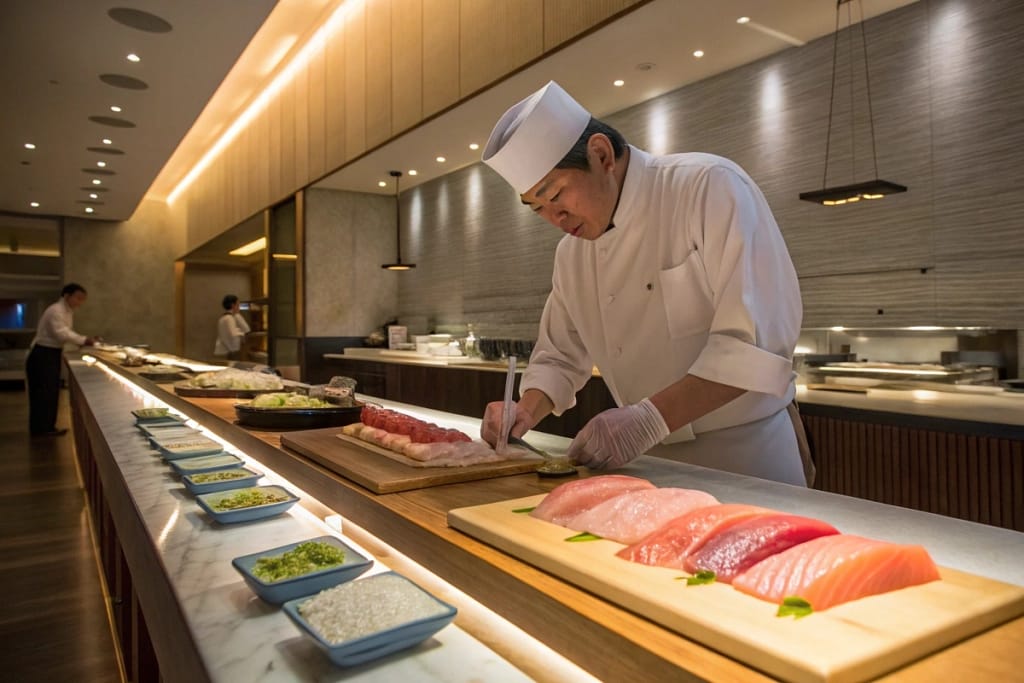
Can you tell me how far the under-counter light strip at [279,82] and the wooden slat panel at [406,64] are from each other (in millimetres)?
847

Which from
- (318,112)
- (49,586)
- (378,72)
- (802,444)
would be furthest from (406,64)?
(802,444)

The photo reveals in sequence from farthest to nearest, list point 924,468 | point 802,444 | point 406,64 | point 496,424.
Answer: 1. point 406,64
2. point 924,468
3. point 802,444
4. point 496,424

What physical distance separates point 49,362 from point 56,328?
16.1 inches

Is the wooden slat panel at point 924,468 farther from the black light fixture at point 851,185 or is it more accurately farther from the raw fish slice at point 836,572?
the raw fish slice at point 836,572

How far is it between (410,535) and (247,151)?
10.1m

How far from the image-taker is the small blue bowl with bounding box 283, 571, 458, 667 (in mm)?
805

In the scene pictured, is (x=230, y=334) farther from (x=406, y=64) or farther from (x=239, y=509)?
(x=239, y=509)

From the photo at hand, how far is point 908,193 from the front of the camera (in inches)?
147

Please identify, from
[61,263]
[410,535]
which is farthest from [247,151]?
[410,535]

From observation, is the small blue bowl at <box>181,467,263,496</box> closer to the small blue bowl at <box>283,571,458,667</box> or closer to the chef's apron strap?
the small blue bowl at <box>283,571,458,667</box>

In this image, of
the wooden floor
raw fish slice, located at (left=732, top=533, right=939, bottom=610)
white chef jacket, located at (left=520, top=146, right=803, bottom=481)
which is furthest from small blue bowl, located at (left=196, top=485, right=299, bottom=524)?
the wooden floor

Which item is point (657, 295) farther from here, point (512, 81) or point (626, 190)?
point (512, 81)

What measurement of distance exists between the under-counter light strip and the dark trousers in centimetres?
411

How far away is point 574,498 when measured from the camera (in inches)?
40.1
